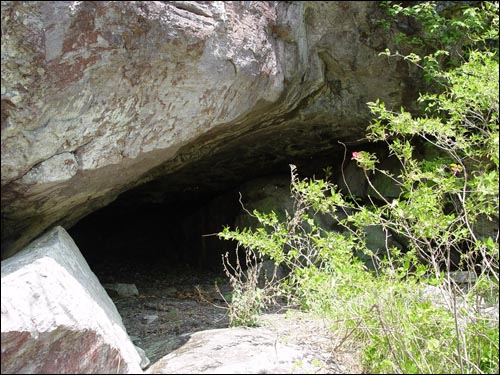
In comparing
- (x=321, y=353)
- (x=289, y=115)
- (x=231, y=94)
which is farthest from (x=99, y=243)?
(x=321, y=353)

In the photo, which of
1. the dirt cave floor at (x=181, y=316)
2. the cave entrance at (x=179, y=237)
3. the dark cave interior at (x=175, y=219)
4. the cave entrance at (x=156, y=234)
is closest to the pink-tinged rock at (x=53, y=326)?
the dirt cave floor at (x=181, y=316)

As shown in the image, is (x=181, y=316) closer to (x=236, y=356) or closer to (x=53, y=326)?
(x=236, y=356)

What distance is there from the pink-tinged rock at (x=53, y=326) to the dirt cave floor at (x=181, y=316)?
0.48 m

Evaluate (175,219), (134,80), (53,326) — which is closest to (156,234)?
(175,219)

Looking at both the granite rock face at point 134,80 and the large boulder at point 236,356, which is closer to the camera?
the large boulder at point 236,356

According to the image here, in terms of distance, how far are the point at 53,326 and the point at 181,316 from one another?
1919 mm

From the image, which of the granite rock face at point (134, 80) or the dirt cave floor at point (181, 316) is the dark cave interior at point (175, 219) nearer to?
the dirt cave floor at point (181, 316)

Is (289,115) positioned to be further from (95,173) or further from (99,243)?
(99,243)

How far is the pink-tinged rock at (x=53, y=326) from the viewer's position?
2.51m

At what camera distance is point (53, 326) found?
2.54 m

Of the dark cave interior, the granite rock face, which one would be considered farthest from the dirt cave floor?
the granite rock face

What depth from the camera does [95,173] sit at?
138 inches

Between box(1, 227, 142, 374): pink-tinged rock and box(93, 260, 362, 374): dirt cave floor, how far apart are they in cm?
48

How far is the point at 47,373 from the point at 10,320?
0.96 feet
